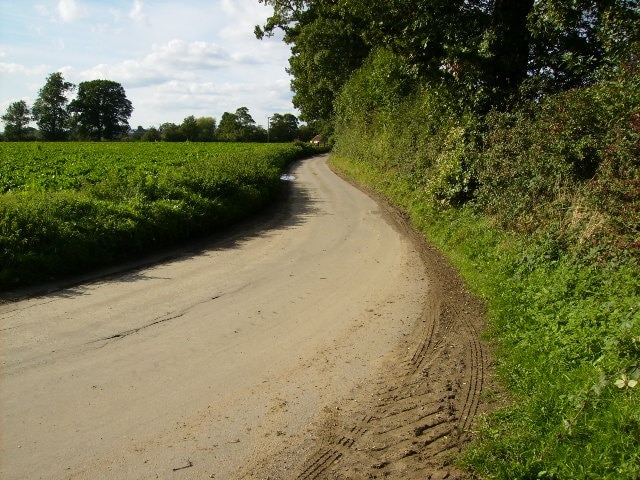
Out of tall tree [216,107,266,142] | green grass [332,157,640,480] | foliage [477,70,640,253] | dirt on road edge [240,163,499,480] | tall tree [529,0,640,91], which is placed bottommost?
dirt on road edge [240,163,499,480]

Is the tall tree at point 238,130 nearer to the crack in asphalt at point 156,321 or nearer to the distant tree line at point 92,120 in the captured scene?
the distant tree line at point 92,120

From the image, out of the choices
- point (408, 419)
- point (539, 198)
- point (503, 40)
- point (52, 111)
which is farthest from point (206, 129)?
point (408, 419)

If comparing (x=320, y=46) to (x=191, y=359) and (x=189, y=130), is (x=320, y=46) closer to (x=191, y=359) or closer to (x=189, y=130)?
(x=191, y=359)

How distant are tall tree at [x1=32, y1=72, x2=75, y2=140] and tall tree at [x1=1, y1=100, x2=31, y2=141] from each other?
185cm

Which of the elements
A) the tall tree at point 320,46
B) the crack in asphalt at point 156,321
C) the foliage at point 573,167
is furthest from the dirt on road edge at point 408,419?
the tall tree at point 320,46

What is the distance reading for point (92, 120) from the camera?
99875 mm

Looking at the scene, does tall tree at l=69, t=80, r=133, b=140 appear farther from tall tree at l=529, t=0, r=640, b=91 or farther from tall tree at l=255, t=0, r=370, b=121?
tall tree at l=529, t=0, r=640, b=91

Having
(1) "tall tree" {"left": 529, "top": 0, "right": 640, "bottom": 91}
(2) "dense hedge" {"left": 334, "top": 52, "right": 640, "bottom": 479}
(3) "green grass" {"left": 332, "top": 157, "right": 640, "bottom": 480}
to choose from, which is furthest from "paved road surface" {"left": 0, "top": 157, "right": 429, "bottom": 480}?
(1) "tall tree" {"left": 529, "top": 0, "right": 640, "bottom": 91}

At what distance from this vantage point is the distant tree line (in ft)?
314

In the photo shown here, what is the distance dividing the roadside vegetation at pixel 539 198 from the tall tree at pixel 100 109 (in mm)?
94280

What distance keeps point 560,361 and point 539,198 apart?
564 cm

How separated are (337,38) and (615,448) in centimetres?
3721

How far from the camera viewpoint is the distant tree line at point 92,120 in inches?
3765

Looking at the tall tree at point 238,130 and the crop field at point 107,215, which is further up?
the tall tree at point 238,130
